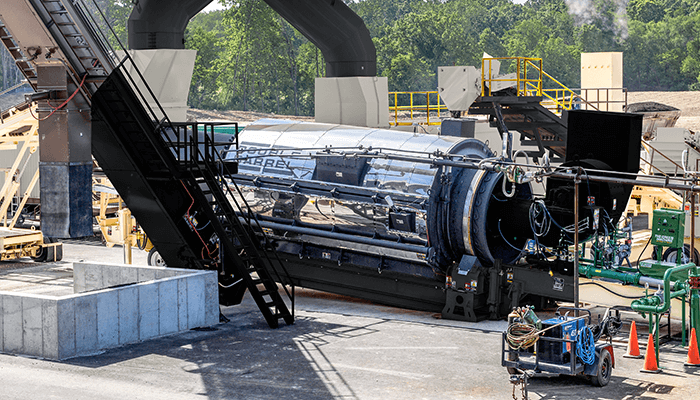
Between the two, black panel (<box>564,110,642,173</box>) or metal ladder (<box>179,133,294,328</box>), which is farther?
metal ladder (<box>179,133,294,328</box>)

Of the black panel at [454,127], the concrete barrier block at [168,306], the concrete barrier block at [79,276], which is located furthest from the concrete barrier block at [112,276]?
the black panel at [454,127]

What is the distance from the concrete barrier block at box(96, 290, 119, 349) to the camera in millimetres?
14241

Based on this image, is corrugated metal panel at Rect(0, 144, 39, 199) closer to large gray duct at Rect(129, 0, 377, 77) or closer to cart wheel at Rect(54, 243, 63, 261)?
cart wheel at Rect(54, 243, 63, 261)

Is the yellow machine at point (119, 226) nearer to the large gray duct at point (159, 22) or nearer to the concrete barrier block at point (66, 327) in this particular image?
the large gray duct at point (159, 22)

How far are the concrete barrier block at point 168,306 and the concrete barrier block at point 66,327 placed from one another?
5.97 feet

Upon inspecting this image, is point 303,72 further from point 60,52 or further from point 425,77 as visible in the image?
point 60,52

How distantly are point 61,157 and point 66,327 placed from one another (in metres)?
3.06

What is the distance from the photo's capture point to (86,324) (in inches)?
553

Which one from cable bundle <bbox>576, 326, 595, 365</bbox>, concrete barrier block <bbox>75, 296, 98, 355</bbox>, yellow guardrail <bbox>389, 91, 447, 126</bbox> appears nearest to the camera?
cable bundle <bbox>576, 326, 595, 365</bbox>

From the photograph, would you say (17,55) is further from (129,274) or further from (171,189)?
(129,274)

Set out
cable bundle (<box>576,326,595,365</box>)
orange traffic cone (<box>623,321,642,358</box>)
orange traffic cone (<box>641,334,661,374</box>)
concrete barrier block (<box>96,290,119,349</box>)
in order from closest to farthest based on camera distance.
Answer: cable bundle (<box>576,326,595,365</box>)
orange traffic cone (<box>641,334,661,374</box>)
orange traffic cone (<box>623,321,642,358</box>)
concrete barrier block (<box>96,290,119,349</box>)

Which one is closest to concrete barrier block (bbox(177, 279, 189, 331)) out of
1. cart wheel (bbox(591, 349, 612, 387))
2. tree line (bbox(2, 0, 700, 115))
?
cart wheel (bbox(591, 349, 612, 387))

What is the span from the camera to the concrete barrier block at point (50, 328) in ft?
44.5

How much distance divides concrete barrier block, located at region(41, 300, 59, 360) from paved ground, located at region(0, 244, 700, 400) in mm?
226
